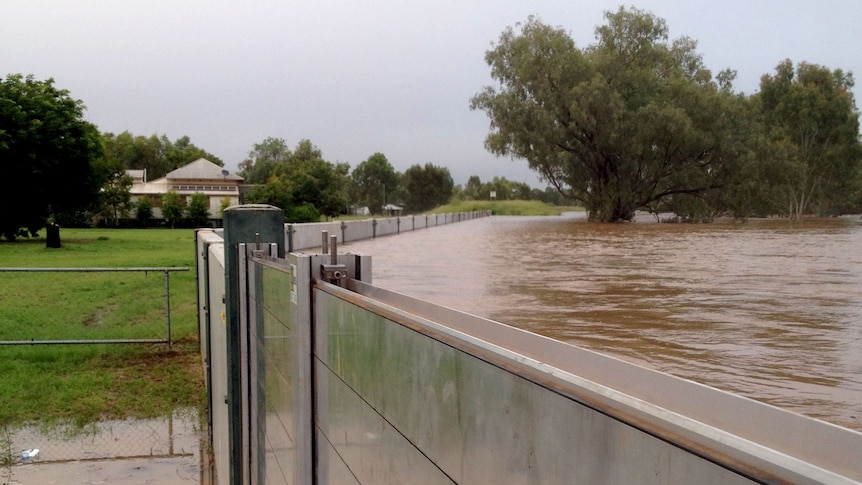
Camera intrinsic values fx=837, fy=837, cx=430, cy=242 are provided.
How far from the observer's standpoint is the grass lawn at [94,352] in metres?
9.80

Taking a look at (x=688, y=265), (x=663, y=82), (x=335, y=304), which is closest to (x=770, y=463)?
(x=335, y=304)

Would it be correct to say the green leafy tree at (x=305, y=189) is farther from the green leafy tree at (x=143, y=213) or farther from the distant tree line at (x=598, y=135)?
the distant tree line at (x=598, y=135)

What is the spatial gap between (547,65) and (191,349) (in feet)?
120

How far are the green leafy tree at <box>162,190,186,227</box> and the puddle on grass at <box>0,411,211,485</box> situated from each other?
6446cm

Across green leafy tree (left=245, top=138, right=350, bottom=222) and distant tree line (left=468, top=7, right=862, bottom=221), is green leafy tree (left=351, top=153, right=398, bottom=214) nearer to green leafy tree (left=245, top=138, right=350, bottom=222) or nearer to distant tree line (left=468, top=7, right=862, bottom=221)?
green leafy tree (left=245, top=138, right=350, bottom=222)

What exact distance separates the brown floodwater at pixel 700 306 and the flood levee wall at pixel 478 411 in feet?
9.57

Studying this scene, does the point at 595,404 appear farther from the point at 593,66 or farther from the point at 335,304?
the point at 593,66

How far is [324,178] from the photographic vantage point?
290ft

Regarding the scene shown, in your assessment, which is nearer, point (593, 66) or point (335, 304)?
point (335, 304)

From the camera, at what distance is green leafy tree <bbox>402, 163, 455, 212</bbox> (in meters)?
151

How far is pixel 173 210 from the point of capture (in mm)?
71188

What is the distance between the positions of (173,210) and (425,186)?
83.3 metres

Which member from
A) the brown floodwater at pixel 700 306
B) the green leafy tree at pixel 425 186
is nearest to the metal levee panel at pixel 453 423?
the brown floodwater at pixel 700 306

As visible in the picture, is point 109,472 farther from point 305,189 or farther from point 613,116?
point 305,189
